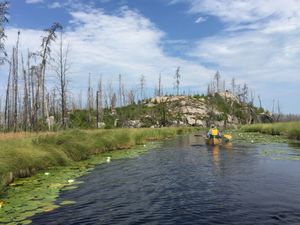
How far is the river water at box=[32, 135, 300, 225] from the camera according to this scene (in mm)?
9688

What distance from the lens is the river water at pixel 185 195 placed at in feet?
31.8

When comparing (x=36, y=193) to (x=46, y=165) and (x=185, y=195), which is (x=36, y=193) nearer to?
(x=46, y=165)

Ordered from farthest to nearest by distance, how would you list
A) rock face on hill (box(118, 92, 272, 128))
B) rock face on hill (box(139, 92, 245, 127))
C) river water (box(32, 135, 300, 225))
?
rock face on hill (box(139, 92, 245, 127)) → rock face on hill (box(118, 92, 272, 128)) → river water (box(32, 135, 300, 225))

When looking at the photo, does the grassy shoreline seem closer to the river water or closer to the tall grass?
the river water

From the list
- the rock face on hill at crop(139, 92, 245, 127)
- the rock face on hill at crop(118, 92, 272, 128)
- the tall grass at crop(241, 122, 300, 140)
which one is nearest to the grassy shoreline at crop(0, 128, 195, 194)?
the tall grass at crop(241, 122, 300, 140)

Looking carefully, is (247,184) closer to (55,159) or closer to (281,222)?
(281,222)

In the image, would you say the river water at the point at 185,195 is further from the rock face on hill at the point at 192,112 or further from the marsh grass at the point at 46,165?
the rock face on hill at the point at 192,112

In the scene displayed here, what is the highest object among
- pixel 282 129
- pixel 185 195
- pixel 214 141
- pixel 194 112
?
pixel 194 112

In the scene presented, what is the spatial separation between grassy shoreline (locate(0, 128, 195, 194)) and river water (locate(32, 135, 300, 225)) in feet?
9.19

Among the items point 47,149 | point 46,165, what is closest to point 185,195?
point 46,165

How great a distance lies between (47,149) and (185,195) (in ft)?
32.4

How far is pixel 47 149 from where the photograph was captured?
18.8 meters

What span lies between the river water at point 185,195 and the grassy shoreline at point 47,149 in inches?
110

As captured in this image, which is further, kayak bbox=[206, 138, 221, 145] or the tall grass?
the tall grass
